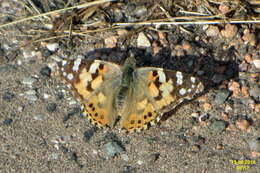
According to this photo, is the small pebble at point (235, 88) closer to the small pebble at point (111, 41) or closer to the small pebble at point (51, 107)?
the small pebble at point (111, 41)

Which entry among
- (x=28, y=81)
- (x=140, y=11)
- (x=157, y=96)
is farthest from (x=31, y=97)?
(x=140, y=11)

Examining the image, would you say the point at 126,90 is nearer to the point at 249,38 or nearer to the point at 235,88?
the point at 235,88

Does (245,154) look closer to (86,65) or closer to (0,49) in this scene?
(86,65)

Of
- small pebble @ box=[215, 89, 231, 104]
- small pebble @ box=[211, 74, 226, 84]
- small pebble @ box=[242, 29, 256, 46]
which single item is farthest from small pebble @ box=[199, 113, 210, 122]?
small pebble @ box=[242, 29, 256, 46]

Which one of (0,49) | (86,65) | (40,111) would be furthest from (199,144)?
(0,49)
